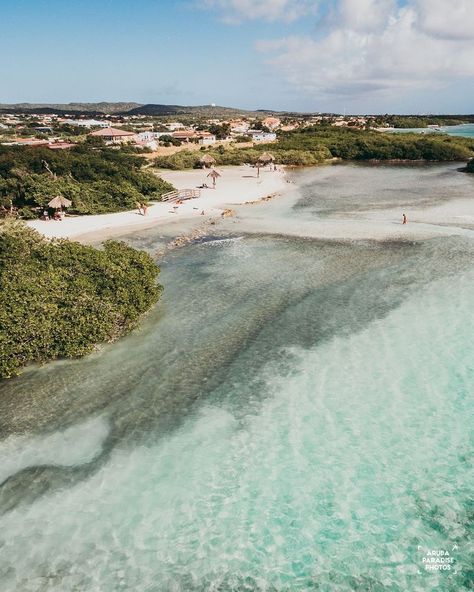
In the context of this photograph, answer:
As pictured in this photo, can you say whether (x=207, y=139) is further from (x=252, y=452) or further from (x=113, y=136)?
(x=252, y=452)

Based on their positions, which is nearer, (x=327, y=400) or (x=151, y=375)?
(x=327, y=400)

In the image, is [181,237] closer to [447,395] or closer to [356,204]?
[356,204]

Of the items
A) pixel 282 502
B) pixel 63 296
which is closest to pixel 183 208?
pixel 63 296

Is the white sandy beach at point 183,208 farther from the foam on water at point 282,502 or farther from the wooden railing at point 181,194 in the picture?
the foam on water at point 282,502

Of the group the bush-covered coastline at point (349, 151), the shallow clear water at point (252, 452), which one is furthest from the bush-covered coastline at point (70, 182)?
the bush-covered coastline at point (349, 151)

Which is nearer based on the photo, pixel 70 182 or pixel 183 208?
pixel 70 182

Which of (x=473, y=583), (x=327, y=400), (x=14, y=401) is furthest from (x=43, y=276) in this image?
(x=473, y=583)

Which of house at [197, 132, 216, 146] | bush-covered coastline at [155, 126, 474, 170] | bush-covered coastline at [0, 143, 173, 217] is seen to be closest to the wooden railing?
bush-covered coastline at [0, 143, 173, 217]

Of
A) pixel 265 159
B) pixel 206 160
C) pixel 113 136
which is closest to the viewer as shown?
pixel 206 160
